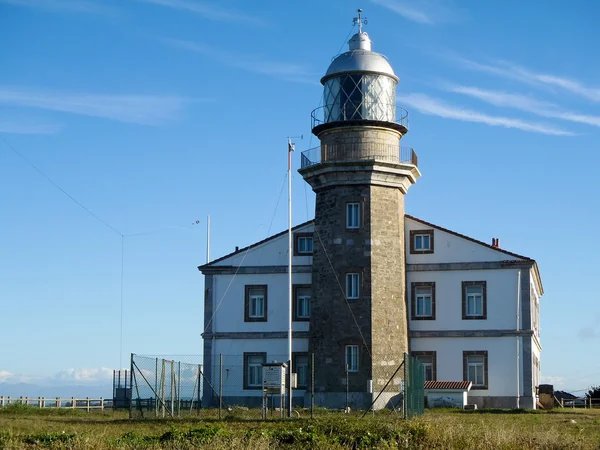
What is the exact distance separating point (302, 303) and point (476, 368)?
25.6ft

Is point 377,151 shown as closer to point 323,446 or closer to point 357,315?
point 357,315

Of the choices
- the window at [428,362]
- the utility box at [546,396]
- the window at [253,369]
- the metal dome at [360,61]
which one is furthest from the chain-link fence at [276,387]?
the metal dome at [360,61]

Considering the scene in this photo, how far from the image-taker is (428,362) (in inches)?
1678

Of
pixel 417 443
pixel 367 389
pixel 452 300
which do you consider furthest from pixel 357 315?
pixel 417 443

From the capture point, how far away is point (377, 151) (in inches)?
1524

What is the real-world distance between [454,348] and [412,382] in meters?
14.3

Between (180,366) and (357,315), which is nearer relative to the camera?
(180,366)

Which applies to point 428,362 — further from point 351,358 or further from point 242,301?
point 242,301

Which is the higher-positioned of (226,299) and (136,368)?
(226,299)

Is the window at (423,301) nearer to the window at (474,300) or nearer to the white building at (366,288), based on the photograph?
the white building at (366,288)

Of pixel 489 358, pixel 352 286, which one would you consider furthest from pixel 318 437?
pixel 489 358

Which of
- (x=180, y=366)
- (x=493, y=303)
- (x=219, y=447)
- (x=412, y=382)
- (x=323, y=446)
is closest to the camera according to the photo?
(x=219, y=447)

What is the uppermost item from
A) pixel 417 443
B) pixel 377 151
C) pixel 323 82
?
pixel 323 82

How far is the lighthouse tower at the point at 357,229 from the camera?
38.3 m
